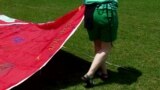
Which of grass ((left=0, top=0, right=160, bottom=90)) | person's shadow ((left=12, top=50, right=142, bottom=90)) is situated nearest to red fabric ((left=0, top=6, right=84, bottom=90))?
person's shadow ((left=12, top=50, right=142, bottom=90))

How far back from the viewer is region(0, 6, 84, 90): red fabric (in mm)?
5614

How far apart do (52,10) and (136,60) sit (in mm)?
6347

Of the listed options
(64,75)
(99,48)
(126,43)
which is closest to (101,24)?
(99,48)

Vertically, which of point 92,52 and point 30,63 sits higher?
point 30,63

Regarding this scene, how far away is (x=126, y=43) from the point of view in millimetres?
8383

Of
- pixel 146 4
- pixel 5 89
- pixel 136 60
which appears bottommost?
pixel 146 4

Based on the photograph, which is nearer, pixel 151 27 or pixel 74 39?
pixel 74 39

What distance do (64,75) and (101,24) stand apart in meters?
1.10

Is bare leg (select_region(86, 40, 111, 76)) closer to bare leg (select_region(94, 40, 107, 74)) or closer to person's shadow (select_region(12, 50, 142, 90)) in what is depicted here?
bare leg (select_region(94, 40, 107, 74))

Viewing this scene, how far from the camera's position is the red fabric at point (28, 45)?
5.61 meters

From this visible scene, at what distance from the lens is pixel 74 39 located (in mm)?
8844

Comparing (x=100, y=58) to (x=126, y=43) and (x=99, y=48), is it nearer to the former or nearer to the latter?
(x=99, y=48)

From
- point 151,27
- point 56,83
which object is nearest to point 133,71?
point 56,83

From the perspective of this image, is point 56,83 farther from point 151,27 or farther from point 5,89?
point 151,27
